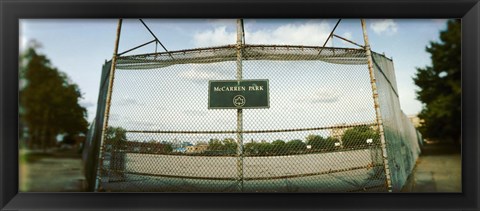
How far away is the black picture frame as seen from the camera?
1621 millimetres

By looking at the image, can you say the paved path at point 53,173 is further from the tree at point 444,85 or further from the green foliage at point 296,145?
the tree at point 444,85

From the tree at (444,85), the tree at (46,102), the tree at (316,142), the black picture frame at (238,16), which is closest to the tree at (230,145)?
the tree at (316,142)

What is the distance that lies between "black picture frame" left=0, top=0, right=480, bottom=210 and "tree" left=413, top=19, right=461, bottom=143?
16 centimetres

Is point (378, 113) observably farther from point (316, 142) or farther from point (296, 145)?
point (296, 145)

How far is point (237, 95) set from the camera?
2.50m

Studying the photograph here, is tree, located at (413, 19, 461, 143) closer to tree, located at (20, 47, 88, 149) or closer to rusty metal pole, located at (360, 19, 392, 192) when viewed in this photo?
rusty metal pole, located at (360, 19, 392, 192)

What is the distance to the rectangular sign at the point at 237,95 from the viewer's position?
2.50 meters

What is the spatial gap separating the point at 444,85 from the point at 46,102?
3.26 metres

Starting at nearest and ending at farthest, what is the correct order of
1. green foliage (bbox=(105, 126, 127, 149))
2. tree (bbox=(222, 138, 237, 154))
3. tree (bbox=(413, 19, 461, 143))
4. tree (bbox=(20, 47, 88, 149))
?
tree (bbox=(413, 19, 461, 143))
tree (bbox=(20, 47, 88, 149))
tree (bbox=(222, 138, 237, 154))
green foliage (bbox=(105, 126, 127, 149))

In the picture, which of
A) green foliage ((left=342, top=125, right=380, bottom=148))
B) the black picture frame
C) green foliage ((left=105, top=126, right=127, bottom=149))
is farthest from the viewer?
green foliage ((left=342, top=125, right=380, bottom=148))

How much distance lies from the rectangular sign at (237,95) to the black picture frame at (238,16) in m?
0.91

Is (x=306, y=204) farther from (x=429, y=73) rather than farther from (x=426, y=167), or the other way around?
(x=426, y=167)

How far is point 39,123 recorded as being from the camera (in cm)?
220

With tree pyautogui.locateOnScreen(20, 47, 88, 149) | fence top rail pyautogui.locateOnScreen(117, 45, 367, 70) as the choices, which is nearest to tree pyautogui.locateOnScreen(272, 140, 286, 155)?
fence top rail pyautogui.locateOnScreen(117, 45, 367, 70)
